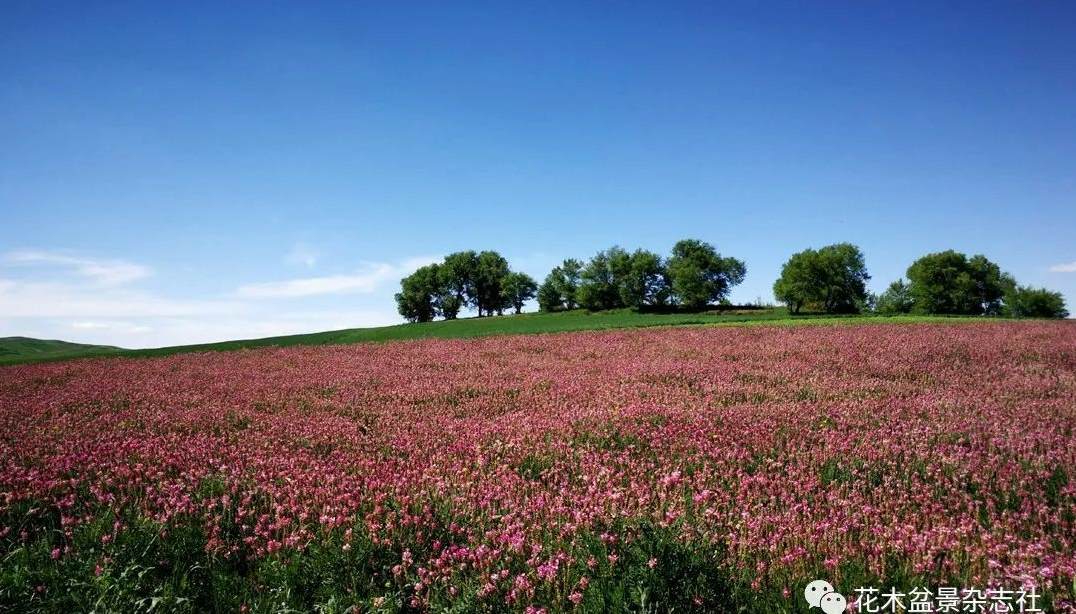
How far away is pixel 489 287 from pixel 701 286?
118ft

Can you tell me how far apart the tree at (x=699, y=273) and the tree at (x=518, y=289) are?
2489cm

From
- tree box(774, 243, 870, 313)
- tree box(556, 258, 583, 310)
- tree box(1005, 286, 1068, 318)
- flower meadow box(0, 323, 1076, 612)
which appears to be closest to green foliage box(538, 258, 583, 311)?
tree box(556, 258, 583, 310)

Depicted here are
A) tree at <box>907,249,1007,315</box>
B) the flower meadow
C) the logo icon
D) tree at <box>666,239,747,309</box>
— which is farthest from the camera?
tree at <box>666,239,747,309</box>

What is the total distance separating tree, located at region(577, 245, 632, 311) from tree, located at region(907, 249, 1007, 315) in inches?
1615

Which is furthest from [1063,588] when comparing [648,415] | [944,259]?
[944,259]

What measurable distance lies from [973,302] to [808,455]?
8834 centimetres

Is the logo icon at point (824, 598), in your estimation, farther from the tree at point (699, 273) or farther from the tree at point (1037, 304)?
the tree at point (1037, 304)

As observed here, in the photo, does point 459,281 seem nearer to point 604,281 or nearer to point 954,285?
point 604,281

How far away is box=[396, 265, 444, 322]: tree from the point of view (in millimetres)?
96062

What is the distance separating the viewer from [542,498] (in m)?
3.98

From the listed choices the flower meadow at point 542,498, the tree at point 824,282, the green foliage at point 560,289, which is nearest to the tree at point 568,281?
the green foliage at point 560,289

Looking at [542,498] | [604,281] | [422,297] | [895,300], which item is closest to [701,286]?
[604,281]

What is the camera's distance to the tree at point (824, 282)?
77.6 m

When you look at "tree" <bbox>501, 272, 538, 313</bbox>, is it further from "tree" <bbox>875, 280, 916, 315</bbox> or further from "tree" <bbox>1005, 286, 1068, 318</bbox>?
"tree" <bbox>1005, 286, 1068, 318</bbox>
